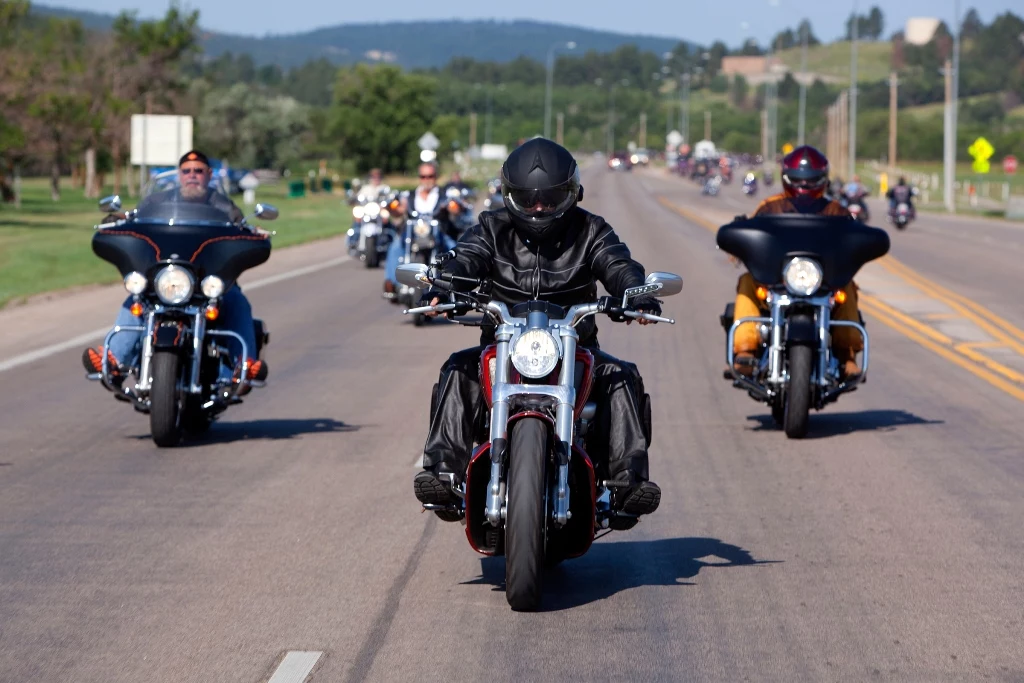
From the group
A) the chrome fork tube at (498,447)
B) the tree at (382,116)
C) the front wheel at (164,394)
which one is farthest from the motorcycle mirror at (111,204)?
the tree at (382,116)

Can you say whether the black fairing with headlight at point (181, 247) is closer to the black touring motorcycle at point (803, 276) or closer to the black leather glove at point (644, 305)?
the black touring motorcycle at point (803, 276)

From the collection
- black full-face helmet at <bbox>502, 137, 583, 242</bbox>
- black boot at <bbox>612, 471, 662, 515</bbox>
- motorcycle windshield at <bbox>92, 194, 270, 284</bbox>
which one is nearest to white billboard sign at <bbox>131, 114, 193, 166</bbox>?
motorcycle windshield at <bbox>92, 194, 270, 284</bbox>

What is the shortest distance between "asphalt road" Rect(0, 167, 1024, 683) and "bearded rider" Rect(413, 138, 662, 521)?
521 millimetres

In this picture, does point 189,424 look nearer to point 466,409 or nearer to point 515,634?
point 466,409

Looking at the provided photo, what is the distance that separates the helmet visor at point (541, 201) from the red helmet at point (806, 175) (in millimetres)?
5272

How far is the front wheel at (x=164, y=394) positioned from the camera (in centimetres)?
1035

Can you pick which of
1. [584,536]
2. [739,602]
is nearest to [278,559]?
[584,536]

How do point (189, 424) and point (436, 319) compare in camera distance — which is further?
point (436, 319)

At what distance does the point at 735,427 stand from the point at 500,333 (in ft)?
18.7

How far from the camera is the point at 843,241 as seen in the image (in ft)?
37.3

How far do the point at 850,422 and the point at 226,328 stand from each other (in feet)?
14.4

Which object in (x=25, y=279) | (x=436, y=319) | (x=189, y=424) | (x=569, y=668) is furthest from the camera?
(x=25, y=279)

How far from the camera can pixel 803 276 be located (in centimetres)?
1132

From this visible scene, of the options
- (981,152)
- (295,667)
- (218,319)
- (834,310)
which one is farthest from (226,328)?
(981,152)
